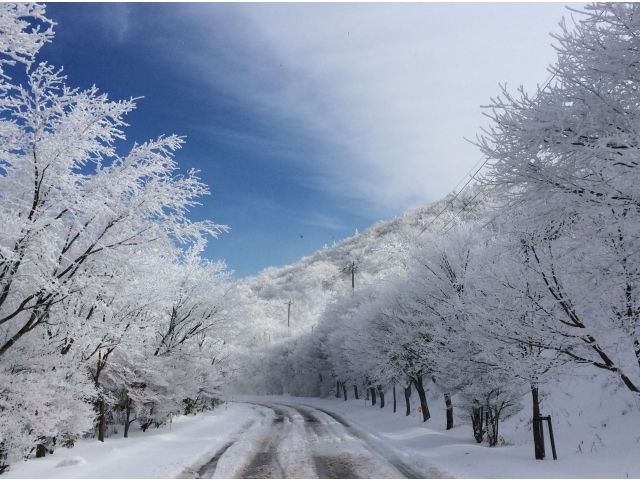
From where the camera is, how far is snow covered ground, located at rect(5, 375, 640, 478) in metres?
10.2

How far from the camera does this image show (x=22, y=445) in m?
9.85

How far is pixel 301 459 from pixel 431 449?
4.63m

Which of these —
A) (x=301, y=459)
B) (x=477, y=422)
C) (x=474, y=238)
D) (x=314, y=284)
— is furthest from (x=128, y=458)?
(x=314, y=284)

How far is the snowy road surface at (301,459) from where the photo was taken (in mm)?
11000

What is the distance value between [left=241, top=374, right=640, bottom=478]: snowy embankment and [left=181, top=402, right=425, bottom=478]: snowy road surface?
90 centimetres

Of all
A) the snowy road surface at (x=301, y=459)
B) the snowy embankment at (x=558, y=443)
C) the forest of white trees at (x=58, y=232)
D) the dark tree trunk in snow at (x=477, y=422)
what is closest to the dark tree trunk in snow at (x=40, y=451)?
the forest of white trees at (x=58, y=232)

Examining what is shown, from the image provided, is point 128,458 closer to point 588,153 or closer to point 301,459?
point 301,459

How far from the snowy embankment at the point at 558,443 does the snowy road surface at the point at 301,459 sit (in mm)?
902

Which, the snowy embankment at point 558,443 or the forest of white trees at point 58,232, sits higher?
the forest of white trees at point 58,232

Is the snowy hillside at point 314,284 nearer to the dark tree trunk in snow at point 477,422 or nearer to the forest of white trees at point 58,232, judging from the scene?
the dark tree trunk in snow at point 477,422

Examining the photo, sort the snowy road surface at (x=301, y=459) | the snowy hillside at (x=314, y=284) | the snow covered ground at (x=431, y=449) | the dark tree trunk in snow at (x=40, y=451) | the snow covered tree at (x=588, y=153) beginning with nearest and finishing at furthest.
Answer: the snow covered tree at (x=588, y=153), the snow covered ground at (x=431, y=449), the snowy road surface at (x=301, y=459), the dark tree trunk in snow at (x=40, y=451), the snowy hillside at (x=314, y=284)

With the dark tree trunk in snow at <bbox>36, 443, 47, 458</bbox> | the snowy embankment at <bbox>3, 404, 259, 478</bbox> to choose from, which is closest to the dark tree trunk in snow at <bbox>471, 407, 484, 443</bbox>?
the snowy embankment at <bbox>3, 404, 259, 478</bbox>

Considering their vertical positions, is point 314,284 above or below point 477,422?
above

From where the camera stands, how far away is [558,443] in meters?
13.9
